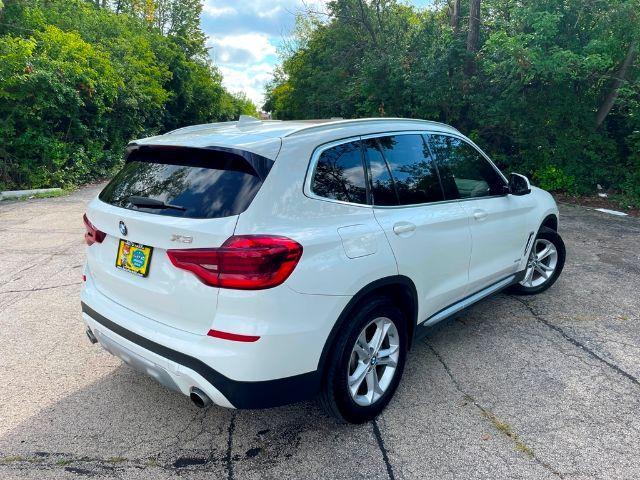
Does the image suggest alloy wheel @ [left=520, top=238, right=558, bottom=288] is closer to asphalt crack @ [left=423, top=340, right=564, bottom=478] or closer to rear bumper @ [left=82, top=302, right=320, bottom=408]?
asphalt crack @ [left=423, top=340, right=564, bottom=478]

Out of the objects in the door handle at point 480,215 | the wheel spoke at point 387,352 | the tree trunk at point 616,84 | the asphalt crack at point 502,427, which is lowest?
the asphalt crack at point 502,427

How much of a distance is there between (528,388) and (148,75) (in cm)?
1817

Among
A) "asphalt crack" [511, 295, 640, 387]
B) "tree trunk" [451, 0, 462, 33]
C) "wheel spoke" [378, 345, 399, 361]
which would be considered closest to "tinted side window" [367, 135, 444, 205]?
"wheel spoke" [378, 345, 399, 361]

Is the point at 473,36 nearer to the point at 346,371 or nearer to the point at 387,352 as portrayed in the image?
the point at 387,352

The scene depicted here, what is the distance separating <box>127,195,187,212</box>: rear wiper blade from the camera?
7.85 feet

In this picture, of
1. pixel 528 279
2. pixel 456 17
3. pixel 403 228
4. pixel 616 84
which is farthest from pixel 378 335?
pixel 456 17

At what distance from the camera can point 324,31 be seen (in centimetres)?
1850

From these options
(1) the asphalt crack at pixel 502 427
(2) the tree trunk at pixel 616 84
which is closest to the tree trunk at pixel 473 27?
(2) the tree trunk at pixel 616 84

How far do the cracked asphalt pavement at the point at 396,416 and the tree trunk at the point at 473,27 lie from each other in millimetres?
8896

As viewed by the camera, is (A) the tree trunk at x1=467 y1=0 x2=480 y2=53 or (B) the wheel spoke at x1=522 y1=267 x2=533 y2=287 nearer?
(B) the wheel spoke at x1=522 y1=267 x2=533 y2=287

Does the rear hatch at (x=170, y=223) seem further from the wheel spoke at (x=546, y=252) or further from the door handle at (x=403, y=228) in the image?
the wheel spoke at (x=546, y=252)

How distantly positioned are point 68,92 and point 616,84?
12411 millimetres

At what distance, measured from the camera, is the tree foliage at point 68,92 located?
10562 mm

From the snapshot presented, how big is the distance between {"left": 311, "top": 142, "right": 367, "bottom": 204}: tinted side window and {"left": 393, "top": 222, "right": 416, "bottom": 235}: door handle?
10.0 inches
